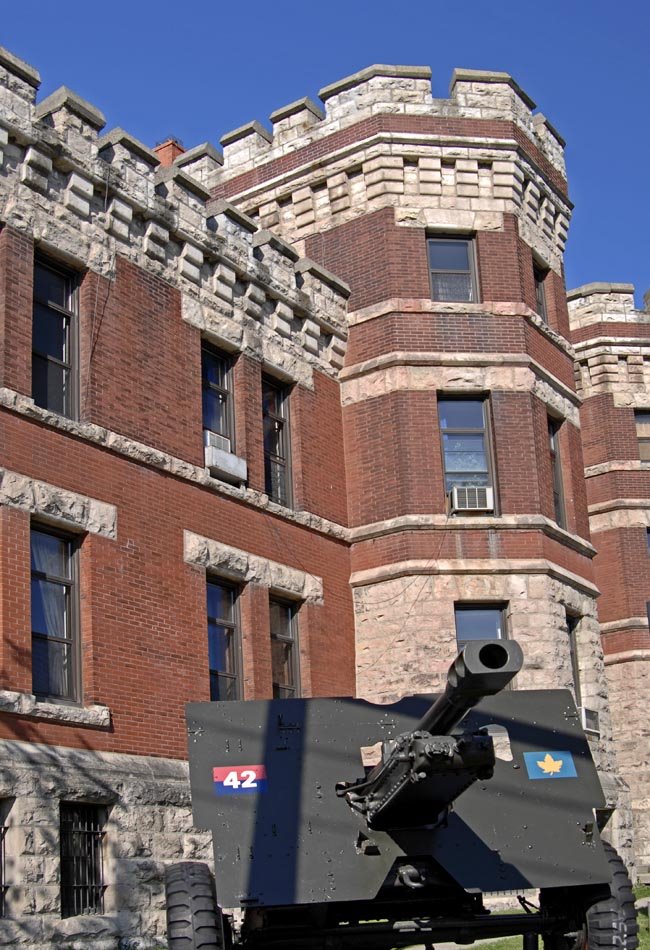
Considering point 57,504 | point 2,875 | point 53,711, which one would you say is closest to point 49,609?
point 57,504

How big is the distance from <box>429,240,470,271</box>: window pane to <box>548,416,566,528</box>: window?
2.94 meters

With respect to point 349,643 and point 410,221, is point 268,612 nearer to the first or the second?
point 349,643

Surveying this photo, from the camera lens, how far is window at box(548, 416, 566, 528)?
21750 mm

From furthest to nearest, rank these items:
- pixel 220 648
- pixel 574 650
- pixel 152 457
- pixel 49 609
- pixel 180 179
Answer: pixel 574 650
pixel 180 179
pixel 220 648
pixel 152 457
pixel 49 609

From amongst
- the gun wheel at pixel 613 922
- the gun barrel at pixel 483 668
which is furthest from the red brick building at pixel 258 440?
the gun barrel at pixel 483 668

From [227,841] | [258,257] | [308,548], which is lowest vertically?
[227,841]

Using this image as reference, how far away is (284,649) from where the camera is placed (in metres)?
18.6

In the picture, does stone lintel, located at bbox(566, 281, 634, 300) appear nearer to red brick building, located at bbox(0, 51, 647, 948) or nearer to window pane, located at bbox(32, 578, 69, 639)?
red brick building, located at bbox(0, 51, 647, 948)

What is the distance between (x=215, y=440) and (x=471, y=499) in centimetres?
426

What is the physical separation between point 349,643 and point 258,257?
5.84m

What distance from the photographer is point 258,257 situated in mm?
19688

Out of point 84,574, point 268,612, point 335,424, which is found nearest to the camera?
point 84,574

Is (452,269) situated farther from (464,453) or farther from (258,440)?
(258,440)

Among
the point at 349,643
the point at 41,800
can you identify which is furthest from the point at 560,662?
the point at 41,800
